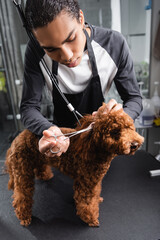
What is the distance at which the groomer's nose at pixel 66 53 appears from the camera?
0.54 m

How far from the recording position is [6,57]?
5.69ft

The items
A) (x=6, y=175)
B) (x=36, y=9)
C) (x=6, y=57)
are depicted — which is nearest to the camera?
(x=36, y=9)

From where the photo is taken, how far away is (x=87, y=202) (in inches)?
31.5

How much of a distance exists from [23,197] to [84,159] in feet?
1.16

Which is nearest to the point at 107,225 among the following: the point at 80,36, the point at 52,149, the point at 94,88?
the point at 52,149

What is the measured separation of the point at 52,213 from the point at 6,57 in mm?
1446

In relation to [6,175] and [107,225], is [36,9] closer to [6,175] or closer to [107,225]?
[107,225]

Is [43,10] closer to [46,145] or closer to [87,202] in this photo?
[46,145]

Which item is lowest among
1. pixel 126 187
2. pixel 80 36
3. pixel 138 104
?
pixel 126 187

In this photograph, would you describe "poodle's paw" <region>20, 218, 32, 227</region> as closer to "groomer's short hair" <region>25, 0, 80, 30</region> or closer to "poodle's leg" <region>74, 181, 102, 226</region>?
"poodle's leg" <region>74, 181, 102, 226</region>

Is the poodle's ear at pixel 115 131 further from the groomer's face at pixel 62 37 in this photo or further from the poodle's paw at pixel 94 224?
the poodle's paw at pixel 94 224

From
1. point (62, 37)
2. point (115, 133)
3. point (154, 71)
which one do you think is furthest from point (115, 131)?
point (154, 71)

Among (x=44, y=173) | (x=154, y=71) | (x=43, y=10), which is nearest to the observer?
(x=43, y=10)

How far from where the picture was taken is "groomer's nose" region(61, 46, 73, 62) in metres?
0.54
